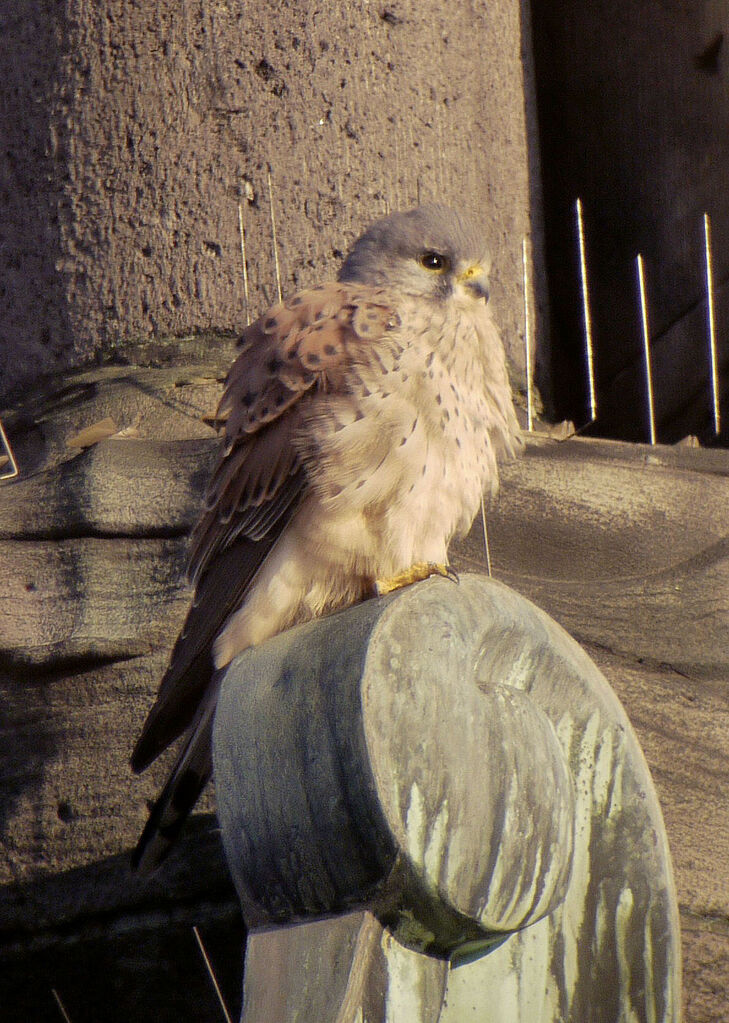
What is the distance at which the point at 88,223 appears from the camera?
11.3ft

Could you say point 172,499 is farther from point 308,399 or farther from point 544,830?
point 544,830

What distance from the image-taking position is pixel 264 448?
2.80 m

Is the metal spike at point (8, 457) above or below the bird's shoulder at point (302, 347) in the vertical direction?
below

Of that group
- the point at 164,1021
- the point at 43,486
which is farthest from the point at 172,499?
the point at 164,1021

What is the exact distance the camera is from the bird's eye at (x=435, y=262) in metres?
3.04

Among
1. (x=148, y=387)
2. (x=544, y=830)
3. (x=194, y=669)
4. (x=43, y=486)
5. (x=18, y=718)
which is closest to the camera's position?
(x=544, y=830)

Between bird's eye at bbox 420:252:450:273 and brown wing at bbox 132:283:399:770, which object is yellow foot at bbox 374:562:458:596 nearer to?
brown wing at bbox 132:283:399:770

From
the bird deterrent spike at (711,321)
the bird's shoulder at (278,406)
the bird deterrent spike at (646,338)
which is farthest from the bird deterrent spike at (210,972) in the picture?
the bird deterrent spike at (711,321)

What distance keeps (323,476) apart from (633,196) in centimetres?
187

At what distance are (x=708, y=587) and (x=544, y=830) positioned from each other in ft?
4.07

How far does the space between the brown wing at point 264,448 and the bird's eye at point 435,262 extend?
228 mm

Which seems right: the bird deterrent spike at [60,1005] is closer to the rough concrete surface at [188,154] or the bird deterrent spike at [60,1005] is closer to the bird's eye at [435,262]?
the rough concrete surface at [188,154]

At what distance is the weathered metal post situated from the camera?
5.87 feet

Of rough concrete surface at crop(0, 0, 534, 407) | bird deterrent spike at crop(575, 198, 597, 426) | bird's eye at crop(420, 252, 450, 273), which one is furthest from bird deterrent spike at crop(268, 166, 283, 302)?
bird deterrent spike at crop(575, 198, 597, 426)
